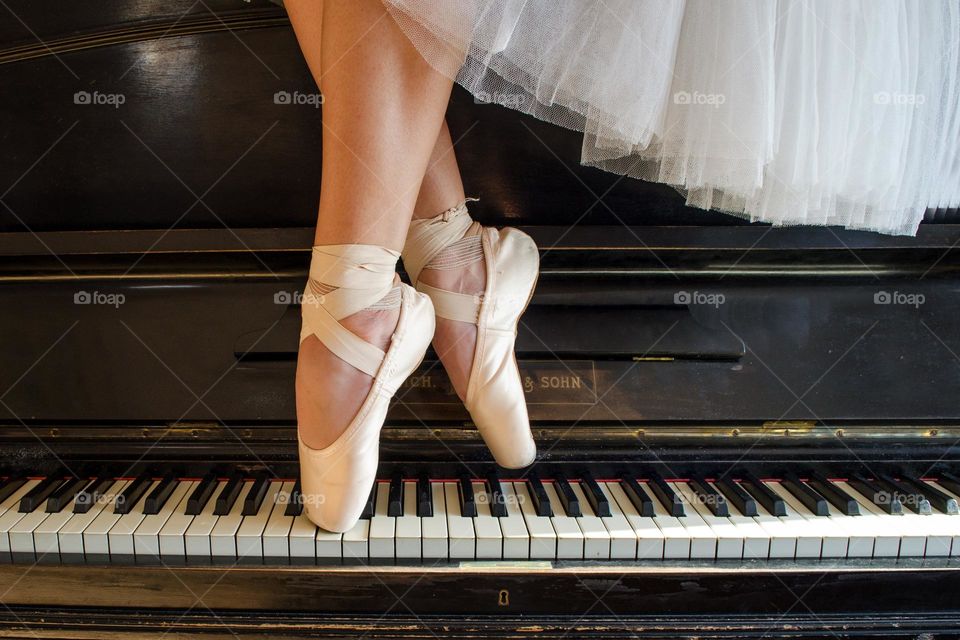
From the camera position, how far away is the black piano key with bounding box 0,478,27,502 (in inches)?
40.6

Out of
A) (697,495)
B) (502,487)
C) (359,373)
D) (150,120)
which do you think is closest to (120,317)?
(150,120)

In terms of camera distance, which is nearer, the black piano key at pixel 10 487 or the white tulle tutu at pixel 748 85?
→ the white tulle tutu at pixel 748 85

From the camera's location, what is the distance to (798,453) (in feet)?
3.61

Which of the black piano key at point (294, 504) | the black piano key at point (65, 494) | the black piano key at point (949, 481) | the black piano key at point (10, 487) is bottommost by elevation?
the black piano key at point (10, 487)

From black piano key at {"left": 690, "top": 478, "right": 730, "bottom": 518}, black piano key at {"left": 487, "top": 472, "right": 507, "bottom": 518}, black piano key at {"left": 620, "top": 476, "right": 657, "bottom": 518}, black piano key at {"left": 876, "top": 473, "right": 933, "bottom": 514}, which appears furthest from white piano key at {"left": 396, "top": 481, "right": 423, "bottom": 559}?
black piano key at {"left": 876, "top": 473, "right": 933, "bottom": 514}

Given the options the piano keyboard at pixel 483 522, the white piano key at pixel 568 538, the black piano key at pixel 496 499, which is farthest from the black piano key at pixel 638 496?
the black piano key at pixel 496 499

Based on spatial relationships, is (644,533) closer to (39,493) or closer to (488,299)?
(488,299)

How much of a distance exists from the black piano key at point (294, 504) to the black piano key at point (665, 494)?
598 millimetres

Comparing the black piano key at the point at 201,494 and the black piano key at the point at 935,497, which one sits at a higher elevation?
the black piano key at the point at 935,497

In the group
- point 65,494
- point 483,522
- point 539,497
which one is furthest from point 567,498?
point 65,494

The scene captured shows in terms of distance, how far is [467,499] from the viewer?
3.24 feet

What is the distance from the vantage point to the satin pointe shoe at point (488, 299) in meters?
0.93

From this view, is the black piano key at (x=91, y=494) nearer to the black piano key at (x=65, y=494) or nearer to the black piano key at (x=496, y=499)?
the black piano key at (x=65, y=494)

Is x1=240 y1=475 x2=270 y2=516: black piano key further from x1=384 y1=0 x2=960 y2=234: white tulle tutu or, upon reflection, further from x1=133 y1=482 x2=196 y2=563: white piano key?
x1=384 y1=0 x2=960 y2=234: white tulle tutu
